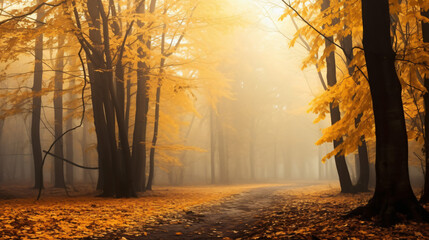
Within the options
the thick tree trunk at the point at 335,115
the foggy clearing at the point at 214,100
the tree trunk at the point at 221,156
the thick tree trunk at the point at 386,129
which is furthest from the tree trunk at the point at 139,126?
the tree trunk at the point at 221,156

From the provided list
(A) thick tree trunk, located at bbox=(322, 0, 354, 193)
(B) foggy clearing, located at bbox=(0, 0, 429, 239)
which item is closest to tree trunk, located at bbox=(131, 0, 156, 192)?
(B) foggy clearing, located at bbox=(0, 0, 429, 239)

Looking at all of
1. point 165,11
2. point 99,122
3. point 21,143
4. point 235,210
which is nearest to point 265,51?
point 165,11

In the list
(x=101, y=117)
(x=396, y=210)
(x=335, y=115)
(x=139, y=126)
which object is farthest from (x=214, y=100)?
(x=396, y=210)

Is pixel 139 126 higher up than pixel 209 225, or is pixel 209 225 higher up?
pixel 139 126

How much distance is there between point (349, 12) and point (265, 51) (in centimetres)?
2439

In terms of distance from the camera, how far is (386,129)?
484cm

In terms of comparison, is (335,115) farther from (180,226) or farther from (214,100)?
(214,100)

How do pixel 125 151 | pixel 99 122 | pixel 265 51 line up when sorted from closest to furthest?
pixel 125 151 < pixel 99 122 < pixel 265 51

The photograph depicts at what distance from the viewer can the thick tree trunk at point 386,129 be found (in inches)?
186

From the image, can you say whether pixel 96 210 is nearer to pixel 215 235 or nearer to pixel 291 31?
pixel 215 235

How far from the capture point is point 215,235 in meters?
5.50

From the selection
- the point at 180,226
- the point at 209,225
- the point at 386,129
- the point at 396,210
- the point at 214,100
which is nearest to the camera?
the point at 396,210

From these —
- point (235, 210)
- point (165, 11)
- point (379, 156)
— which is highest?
point (165, 11)

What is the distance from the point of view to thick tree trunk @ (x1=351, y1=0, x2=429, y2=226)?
473 centimetres
